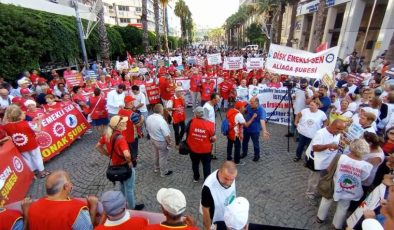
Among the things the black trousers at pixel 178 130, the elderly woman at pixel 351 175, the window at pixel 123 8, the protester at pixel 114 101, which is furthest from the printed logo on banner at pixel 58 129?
the window at pixel 123 8

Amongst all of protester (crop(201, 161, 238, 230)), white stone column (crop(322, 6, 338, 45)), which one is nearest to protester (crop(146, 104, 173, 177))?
protester (crop(201, 161, 238, 230))

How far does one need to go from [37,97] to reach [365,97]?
1034 cm

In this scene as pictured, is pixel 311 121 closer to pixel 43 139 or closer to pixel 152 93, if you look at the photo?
pixel 152 93

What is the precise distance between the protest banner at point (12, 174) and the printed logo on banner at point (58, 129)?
169cm

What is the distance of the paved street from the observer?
4.67 meters

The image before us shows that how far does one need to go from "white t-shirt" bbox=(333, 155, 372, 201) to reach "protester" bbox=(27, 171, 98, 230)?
140 inches

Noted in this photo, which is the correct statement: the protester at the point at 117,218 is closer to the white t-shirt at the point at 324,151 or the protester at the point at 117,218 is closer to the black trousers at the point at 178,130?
the white t-shirt at the point at 324,151

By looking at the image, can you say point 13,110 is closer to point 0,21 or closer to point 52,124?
point 52,124

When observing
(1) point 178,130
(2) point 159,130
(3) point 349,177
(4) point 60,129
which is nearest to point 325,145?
(3) point 349,177

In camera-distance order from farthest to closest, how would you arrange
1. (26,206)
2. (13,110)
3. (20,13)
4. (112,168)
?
(20,13), (13,110), (112,168), (26,206)

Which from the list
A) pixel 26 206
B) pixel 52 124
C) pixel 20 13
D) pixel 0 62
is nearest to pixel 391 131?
pixel 26 206

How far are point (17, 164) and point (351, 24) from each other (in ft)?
86.1

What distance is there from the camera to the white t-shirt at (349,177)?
142 inches

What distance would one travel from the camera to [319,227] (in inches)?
169
